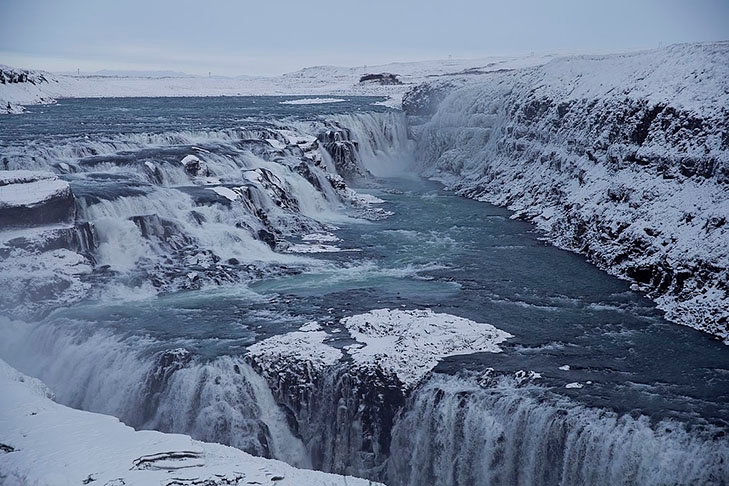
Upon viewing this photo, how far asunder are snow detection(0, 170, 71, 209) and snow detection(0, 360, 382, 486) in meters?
10.5

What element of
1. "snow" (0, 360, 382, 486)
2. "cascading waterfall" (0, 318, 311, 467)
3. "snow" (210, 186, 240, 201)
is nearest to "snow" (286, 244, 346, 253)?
"snow" (210, 186, 240, 201)

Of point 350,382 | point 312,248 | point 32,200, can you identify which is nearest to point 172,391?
point 350,382

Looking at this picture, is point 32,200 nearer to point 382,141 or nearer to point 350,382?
point 350,382

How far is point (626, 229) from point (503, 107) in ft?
58.2

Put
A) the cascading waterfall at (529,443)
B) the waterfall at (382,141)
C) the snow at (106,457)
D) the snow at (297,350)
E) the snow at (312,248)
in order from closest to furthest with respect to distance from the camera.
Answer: the snow at (106,457) < the cascading waterfall at (529,443) < the snow at (297,350) < the snow at (312,248) < the waterfall at (382,141)

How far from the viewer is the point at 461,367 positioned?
1477 centimetres

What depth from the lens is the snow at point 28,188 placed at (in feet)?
67.6

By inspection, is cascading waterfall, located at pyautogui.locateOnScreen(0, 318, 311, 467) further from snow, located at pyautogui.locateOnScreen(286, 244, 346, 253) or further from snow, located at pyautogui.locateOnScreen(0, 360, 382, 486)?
snow, located at pyautogui.locateOnScreen(286, 244, 346, 253)

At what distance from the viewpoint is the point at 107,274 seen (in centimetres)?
2058

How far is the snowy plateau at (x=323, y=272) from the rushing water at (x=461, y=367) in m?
0.05

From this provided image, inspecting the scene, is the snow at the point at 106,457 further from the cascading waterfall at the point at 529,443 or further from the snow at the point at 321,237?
the snow at the point at 321,237

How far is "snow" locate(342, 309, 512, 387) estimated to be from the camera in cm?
1477

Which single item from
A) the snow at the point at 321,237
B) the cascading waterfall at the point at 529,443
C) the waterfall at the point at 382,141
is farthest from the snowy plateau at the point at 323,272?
the waterfall at the point at 382,141

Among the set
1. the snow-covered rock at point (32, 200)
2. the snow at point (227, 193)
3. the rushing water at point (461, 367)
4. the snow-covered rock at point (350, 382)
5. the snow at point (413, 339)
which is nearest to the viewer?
the rushing water at point (461, 367)
